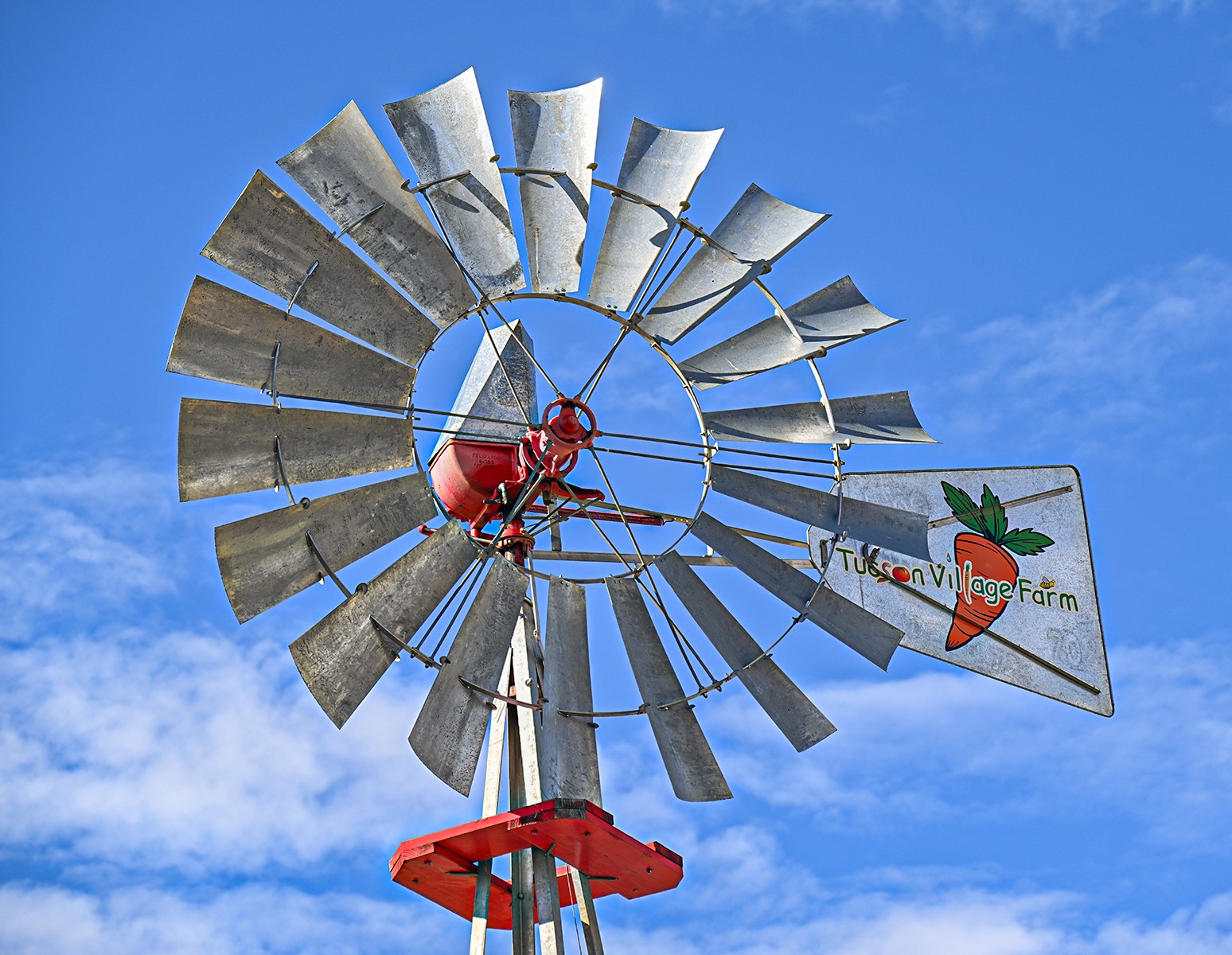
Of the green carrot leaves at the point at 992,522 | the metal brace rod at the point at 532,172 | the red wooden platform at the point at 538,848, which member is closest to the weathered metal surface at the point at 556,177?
the metal brace rod at the point at 532,172

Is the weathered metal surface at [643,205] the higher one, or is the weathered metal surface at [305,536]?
the weathered metal surface at [643,205]

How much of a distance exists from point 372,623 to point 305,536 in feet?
1.46

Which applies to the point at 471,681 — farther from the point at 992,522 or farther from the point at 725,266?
the point at 992,522

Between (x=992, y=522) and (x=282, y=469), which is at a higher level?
(x=992, y=522)

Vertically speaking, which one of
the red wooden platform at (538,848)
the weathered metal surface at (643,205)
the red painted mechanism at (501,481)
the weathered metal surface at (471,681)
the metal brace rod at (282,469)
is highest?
the weathered metal surface at (643,205)

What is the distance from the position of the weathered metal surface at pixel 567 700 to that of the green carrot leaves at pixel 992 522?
2.75m

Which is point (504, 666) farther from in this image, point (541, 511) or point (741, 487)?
point (741, 487)

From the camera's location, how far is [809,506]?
6930 millimetres

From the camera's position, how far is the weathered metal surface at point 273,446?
5.80 metres

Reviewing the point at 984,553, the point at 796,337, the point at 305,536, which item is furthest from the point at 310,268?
the point at 984,553

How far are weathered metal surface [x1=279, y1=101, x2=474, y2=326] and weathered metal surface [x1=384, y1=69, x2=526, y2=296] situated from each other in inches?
3.8

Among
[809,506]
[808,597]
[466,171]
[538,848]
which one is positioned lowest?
[538,848]

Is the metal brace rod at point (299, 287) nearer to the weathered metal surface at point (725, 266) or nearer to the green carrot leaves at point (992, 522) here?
the weathered metal surface at point (725, 266)

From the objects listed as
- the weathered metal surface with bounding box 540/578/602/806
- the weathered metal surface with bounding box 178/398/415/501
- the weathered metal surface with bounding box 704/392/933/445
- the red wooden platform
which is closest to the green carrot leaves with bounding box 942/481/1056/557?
the weathered metal surface with bounding box 704/392/933/445
